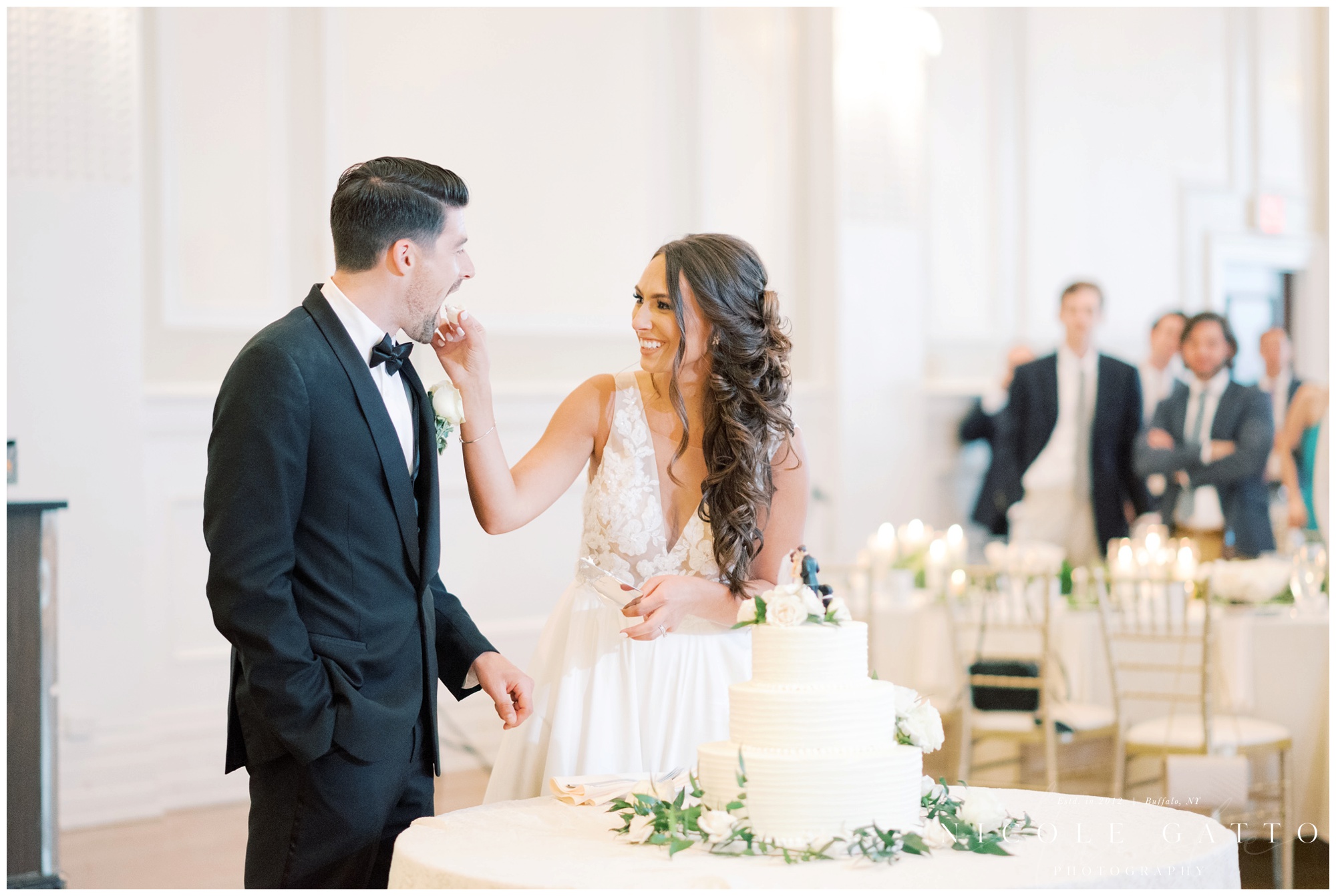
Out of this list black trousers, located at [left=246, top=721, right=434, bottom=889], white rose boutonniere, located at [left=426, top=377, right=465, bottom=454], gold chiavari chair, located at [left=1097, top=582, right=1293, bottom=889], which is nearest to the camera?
black trousers, located at [left=246, top=721, right=434, bottom=889]

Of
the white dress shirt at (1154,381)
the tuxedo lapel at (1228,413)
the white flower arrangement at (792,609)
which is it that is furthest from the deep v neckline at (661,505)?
the white dress shirt at (1154,381)

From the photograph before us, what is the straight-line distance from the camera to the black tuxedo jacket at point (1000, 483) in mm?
7363

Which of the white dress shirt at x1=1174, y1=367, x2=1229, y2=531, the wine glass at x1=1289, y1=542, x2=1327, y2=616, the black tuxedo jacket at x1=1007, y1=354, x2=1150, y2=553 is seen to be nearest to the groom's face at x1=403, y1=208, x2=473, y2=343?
the wine glass at x1=1289, y1=542, x2=1327, y2=616

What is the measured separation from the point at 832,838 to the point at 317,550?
0.98m

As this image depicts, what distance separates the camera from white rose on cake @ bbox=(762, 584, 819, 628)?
210 cm

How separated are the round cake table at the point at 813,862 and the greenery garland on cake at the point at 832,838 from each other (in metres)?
0.02

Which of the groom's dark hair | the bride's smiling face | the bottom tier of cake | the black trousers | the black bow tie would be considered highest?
the groom's dark hair

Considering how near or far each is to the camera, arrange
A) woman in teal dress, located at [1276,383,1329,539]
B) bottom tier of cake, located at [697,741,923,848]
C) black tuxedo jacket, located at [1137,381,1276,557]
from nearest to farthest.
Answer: bottom tier of cake, located at [697,741,923,848] < black tuxedo jacket, located at [1137,381,1276,557] < woman in teal dress, located at [1276,383,1329,539]

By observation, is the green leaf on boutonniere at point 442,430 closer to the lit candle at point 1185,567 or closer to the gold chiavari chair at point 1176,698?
the gold chiavari chair at point 1176,698

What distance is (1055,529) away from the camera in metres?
7.27

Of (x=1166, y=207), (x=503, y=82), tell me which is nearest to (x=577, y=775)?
(x=503, y=82)

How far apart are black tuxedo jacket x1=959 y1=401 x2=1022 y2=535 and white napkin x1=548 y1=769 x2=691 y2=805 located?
5.19 m

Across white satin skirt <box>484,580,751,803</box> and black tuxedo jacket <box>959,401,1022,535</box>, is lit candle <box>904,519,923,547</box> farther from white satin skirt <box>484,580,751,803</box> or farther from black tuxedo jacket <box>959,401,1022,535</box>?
white satin skirt <box>484,580,751,803</box>

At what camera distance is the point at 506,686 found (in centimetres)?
257
